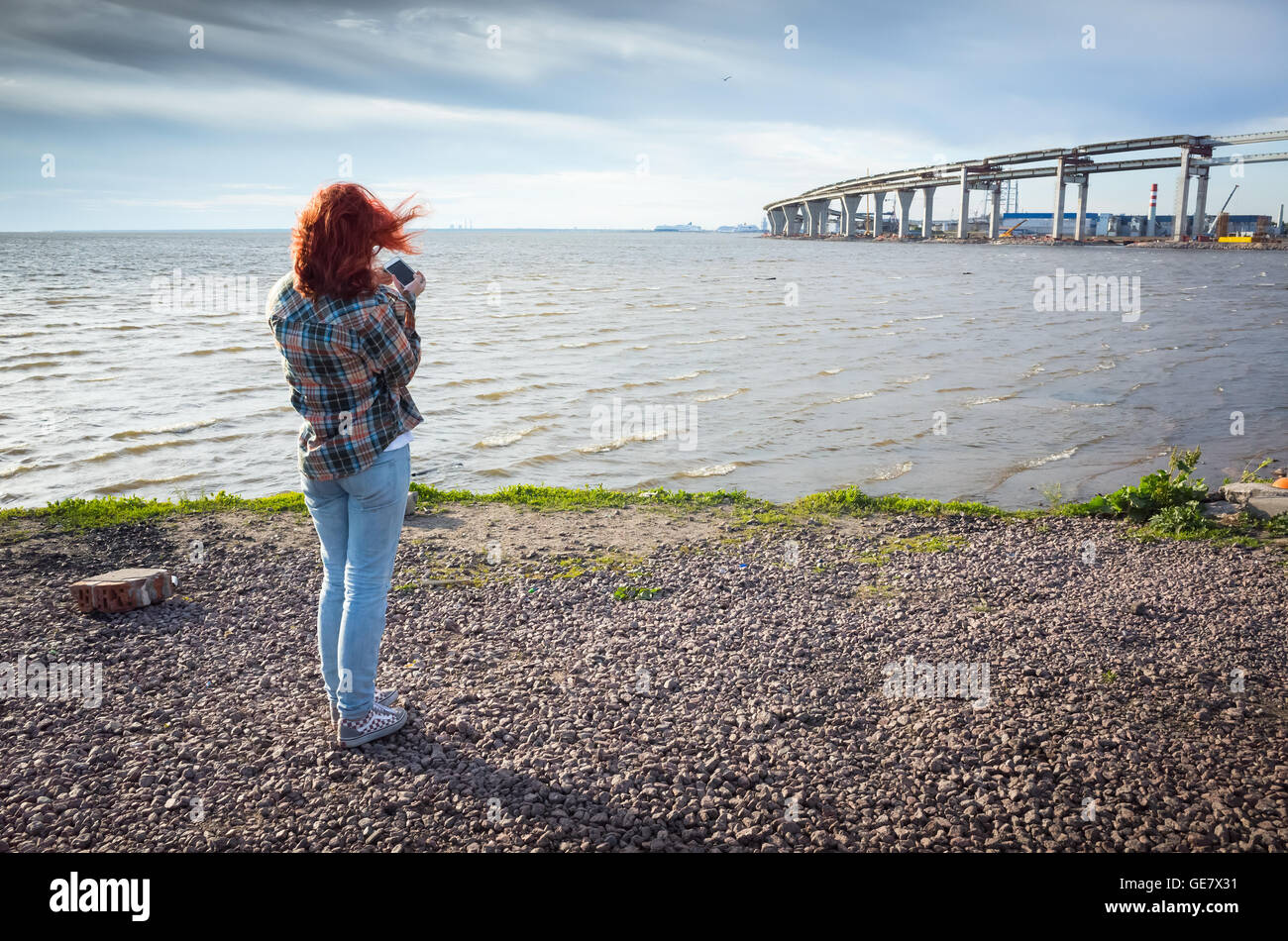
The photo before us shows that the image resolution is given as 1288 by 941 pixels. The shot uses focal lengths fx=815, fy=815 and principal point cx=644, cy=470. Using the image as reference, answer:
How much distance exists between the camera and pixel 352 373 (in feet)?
14.9

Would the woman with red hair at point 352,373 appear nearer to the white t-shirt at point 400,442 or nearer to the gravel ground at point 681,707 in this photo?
the white t-shirt at point 400,442

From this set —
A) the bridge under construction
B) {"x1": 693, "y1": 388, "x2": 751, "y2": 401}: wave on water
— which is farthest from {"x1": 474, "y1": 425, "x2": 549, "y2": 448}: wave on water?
the bridge under construction

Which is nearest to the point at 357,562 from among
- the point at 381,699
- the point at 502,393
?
the point at 381,699

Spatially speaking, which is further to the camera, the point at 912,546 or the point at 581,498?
the point at 581,498

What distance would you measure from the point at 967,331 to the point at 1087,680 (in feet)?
86.8

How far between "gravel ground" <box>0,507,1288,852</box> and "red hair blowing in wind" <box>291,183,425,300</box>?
2.93 metres

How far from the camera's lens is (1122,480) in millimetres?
12570

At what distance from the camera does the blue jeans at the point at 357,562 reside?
15.5ft

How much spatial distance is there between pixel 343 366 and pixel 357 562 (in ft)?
3.92

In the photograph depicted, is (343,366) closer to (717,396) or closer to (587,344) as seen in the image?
(717,396)

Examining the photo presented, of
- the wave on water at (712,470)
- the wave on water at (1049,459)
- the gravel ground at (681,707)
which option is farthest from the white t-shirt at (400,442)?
the wave on water at (1049,459)

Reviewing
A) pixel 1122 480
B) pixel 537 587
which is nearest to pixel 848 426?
pixel 1122 480
